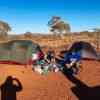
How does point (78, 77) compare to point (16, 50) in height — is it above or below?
below

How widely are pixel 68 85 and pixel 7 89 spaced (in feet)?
8.84

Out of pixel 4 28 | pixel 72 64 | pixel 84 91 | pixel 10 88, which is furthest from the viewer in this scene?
pixel 4 28

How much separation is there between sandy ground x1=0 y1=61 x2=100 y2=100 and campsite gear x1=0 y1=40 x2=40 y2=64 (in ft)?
2.72

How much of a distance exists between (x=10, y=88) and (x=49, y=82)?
2239 millimetres

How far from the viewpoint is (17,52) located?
16.8 meters

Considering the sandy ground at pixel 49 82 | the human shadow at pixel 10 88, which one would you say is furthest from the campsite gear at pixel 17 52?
the human shadow at pixel 10 88

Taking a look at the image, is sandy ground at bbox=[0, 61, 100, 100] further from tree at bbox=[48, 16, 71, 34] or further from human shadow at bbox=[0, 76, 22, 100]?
tree at bbox=[48, 16, 71, 34]

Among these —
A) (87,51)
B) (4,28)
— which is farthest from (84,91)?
(4,28)

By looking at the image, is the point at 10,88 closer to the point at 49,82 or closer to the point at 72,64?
the point at 49,82

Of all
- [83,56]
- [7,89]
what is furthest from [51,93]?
[83,56]

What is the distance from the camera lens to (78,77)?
13.0 metres

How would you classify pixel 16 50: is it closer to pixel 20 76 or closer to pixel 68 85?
pixel 20 76

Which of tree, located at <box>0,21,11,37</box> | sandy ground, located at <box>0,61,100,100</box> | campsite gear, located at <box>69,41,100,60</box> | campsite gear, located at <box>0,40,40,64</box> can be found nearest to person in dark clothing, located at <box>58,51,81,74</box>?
sandy ground, located at <box>0,61,100,100</box>

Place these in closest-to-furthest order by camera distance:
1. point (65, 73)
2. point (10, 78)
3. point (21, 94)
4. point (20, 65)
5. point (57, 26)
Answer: point (21, 94) < point (10, 78) < point (65, 73) < point (20, 65) < point (57, 26)
